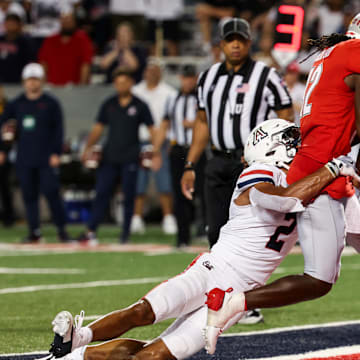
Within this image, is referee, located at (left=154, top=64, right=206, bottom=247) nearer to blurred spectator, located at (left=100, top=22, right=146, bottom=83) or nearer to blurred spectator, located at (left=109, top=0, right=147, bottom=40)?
blurred spectator, located at (left=100, top=22, right=146, bottom=83)

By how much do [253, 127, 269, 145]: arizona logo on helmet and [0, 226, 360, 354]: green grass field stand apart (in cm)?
148

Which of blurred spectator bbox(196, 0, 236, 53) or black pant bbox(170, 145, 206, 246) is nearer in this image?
black pant bbox(170, 145, 206, 246)

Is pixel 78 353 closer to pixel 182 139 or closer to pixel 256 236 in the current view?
pixel 256 236

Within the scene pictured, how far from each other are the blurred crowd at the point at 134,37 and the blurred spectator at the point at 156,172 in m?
0.01

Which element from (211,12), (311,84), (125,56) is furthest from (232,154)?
(211,12)

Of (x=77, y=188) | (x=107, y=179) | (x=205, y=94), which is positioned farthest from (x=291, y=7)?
(x=77, y=188)

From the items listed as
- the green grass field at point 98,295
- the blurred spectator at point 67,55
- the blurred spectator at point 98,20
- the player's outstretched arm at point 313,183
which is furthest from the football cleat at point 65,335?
the blurred spectator at point 98,20

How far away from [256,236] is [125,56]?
974 cm

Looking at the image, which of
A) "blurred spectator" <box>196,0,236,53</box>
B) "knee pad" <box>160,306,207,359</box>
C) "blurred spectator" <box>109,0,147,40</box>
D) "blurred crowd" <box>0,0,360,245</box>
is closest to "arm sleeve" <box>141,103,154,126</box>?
"blurred crowd" <box>0,0,360,245</box>

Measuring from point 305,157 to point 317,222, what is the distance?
1.12 feet

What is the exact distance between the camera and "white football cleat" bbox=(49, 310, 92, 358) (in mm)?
3988

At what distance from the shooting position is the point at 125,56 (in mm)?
13773

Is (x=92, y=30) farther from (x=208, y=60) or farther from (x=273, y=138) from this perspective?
(x=273, y=138)

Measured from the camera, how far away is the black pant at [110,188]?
1102cm
